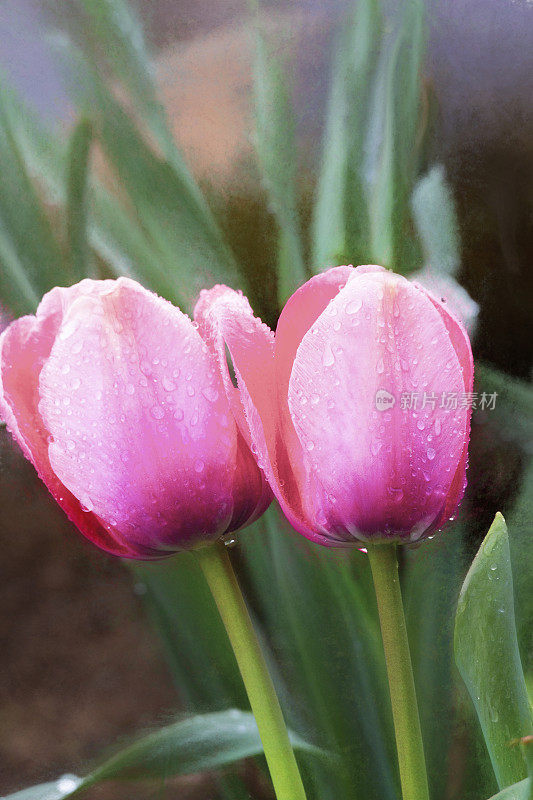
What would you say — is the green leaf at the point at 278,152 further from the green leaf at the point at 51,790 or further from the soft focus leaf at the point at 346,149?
the green leaf at the point at 51,790

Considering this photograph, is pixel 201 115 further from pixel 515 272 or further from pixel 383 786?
pixel 383 786

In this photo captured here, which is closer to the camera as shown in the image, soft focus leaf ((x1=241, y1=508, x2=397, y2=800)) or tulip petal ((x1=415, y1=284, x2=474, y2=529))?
tulip petal ((x1=415, y1=284, x2=474, y2=529))

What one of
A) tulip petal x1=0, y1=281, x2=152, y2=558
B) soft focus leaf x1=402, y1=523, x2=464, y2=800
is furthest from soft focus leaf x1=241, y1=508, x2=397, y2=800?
tulip petal x1=0, y1=281, x2=152, y2=558

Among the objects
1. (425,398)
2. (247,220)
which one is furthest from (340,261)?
(425,398)

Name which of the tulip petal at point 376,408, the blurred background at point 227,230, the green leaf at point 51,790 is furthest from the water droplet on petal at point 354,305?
the green leaf at point 51,790

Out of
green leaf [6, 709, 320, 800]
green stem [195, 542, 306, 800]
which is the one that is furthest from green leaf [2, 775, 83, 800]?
green stem [195, 542, 306, 800]

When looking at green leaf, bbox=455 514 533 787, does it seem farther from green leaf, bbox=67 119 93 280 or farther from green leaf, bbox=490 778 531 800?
green leaf, bbox=67 119 93 280

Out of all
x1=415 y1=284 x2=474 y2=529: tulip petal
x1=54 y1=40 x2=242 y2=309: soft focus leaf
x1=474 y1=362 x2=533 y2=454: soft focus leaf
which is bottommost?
x1=474 y1=362 x2=533 y2=454: soft focus leaf

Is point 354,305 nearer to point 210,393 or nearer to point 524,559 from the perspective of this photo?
point 210,393

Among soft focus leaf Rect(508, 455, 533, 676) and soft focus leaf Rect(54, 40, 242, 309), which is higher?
soft focus leaf Rect(54, 40, 242, 309)
